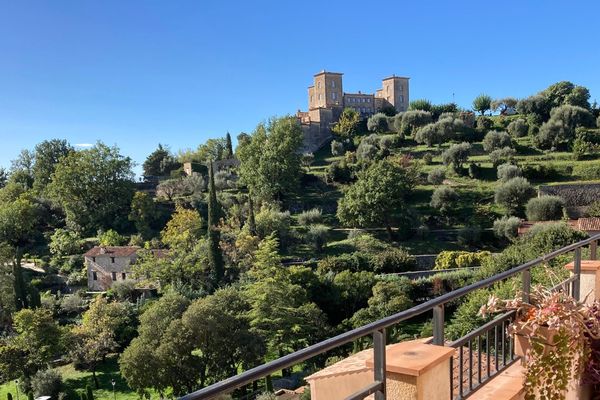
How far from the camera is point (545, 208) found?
26812 millimetres

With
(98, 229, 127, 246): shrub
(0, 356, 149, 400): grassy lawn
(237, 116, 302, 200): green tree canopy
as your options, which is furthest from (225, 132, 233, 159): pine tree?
(0, 356, 149, 400): grassy lawn

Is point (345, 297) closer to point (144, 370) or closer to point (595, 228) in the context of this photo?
point (144, 370)

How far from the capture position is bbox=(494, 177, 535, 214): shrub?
28.6m

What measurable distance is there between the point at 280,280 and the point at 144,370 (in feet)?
20.9

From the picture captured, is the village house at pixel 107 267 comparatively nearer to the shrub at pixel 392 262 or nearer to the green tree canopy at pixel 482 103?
the shrub at pixel 392 262

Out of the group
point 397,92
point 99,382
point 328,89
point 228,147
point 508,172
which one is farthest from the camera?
point 397,92

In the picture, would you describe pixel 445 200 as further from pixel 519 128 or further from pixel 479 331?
pixel 479 331

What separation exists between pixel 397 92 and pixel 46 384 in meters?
57.5

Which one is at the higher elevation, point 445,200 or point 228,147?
point 228,147

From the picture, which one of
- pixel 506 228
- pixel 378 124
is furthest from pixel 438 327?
pixel 378 124

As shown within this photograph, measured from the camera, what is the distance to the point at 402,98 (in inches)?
2518

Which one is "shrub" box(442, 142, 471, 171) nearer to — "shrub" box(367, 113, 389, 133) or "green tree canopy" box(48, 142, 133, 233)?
"shrub" box(367, 113, 389, 133)

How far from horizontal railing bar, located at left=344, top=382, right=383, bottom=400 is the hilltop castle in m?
49.0

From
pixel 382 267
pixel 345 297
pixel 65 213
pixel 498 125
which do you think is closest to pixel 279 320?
pixel 345 297
